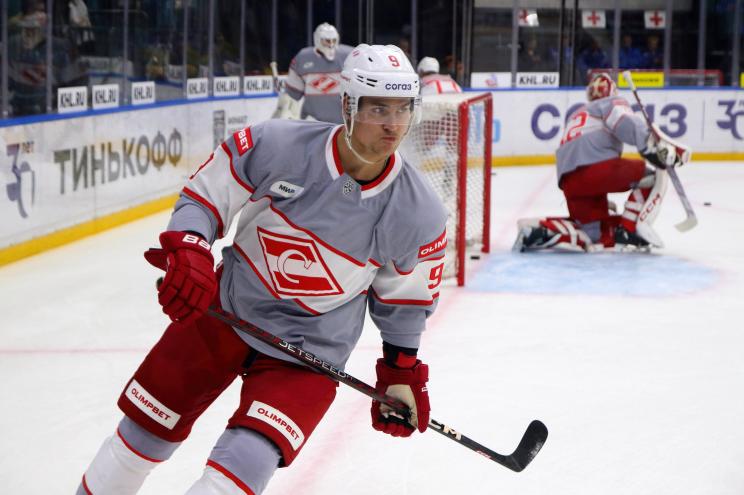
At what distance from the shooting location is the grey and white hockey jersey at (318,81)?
8.12 metres

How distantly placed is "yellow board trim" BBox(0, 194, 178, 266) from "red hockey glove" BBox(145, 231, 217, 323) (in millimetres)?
4039

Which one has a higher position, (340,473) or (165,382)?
(165,382)

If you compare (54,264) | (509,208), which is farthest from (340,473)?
(509,208)

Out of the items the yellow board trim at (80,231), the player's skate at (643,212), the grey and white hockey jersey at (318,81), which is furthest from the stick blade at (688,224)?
the yellow board trim at (80,231)

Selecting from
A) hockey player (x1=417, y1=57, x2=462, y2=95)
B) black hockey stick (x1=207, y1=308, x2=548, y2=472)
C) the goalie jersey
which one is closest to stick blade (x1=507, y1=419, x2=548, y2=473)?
black hockey stick (x1=207, y1=308, x2=548, y2=472)

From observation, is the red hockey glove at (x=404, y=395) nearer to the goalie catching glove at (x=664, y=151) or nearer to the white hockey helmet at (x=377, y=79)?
the white hockey helmet at (x=377, y=79)

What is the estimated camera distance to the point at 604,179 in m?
6.21

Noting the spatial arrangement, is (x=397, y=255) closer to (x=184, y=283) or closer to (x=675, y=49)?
(x=184, y=283)

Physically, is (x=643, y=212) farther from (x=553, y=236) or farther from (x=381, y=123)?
(x=381, y=123)

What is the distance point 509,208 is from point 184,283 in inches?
258

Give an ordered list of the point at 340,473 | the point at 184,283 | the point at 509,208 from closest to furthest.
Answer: the point at 184,283 → the point at 340,473 → the point at 509,208

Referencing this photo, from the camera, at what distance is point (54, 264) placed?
5719 millimetres

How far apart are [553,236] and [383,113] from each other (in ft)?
14.8

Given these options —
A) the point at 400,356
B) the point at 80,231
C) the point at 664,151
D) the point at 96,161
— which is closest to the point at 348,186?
the point at 400,356
